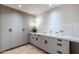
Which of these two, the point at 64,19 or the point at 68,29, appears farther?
the point at 64,19

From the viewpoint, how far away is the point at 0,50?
3.33 metres

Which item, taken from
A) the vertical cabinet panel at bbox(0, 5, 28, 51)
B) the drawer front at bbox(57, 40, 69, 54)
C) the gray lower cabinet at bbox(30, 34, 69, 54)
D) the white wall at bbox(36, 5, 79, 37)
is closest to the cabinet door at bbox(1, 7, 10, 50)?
the vertical cabinet panel at bbox(0, 5, 28, 51)

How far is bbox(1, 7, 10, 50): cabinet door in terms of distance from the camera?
11.5ft

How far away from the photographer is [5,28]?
143 inches

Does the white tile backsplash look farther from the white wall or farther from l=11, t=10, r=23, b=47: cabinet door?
l=11, t=10, r=23, b=47: cabinet door

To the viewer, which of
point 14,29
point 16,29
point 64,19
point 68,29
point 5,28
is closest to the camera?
point 68,29

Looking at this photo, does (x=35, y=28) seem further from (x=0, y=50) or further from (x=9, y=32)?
(x=0, y=50)

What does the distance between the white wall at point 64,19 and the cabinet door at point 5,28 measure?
207cm

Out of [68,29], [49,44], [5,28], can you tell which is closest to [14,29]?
[5,28]

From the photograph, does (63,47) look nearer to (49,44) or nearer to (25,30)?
(49,44)

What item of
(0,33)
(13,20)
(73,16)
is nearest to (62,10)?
(73,16)

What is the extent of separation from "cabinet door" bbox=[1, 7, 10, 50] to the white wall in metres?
2.07

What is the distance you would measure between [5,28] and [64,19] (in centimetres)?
271
